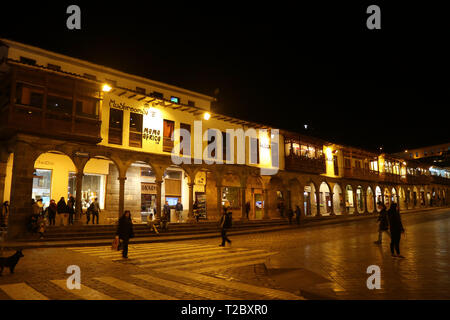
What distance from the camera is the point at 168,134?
22.5 meters

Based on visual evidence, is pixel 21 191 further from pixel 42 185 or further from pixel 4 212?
pixel 42 185

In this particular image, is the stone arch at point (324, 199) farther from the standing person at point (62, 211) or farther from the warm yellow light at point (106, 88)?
the standing person at point (62, 211)

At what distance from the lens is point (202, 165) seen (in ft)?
77.7

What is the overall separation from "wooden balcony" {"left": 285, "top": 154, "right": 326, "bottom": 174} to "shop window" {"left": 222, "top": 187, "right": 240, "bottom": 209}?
5529mm

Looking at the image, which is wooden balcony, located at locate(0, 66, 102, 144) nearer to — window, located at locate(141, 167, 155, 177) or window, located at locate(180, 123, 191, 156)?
window, located at locate(141, 167, 155, 177)

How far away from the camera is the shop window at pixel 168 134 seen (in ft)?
73.0

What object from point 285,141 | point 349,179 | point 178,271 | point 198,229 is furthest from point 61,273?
point 349,179

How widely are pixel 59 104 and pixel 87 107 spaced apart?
1.45m

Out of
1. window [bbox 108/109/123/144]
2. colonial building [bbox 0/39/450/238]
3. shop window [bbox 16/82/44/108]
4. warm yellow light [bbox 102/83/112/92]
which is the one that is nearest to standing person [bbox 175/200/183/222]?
colonial building [bbox 0/39/450/238]

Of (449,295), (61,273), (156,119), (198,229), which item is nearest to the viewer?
(449,295)

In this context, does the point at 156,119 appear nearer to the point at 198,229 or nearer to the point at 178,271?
the point at 198,229

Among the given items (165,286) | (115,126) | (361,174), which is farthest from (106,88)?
(361,174)

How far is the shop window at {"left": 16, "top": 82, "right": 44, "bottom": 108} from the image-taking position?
16.1 metres

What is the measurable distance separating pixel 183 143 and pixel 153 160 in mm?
2882
